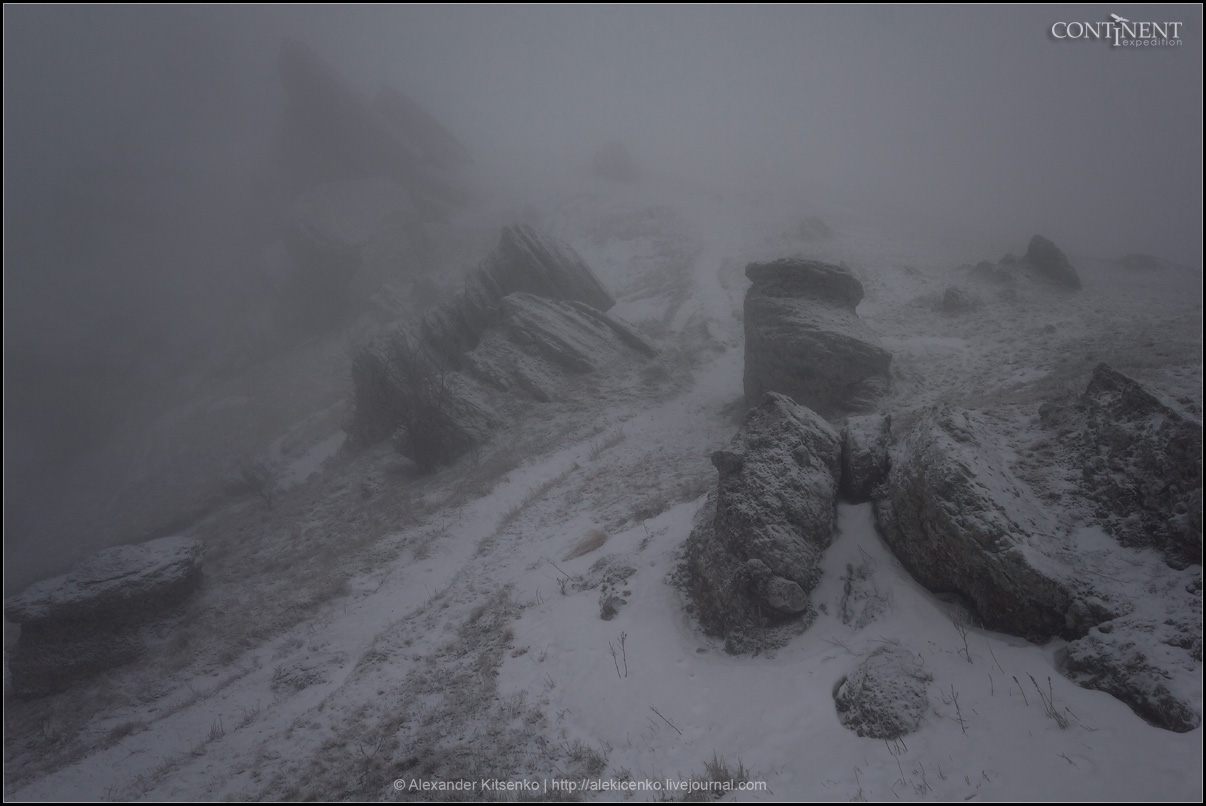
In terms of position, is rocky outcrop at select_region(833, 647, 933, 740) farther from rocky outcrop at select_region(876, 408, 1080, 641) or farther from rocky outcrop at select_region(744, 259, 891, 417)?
rocky outcrop at select_region(744, 259, 891, 417)

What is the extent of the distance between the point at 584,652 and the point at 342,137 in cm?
7674

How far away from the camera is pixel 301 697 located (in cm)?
949

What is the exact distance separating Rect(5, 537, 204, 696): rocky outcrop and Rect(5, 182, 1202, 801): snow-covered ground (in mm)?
885

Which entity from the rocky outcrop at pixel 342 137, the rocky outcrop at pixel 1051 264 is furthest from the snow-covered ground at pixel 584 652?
the rocky outcrop at pixel 342 137

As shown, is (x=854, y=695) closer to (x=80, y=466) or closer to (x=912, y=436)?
(x=912, y=436)

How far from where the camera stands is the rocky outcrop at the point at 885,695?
5082 millimetres

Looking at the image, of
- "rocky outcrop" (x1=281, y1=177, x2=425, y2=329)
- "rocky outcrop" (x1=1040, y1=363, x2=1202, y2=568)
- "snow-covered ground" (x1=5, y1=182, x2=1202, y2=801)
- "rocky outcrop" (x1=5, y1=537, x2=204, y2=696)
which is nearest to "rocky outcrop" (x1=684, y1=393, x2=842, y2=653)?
"snow-covered ground" (x1=5, y1=182, x2=1202, y2=801)

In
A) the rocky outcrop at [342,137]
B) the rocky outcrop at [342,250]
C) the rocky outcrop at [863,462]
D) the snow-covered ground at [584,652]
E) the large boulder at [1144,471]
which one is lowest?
the snow-covered ground at [584,652]

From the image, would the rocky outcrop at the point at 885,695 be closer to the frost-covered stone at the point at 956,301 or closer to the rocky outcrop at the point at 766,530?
the rocky outcrop at the point at 766,530

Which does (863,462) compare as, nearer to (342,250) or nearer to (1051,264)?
(1051,264)

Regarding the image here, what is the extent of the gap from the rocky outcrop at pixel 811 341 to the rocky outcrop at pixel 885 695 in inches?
486

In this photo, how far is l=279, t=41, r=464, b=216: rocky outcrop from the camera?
59.9 meters

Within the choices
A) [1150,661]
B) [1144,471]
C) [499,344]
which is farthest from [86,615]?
[1144,471]

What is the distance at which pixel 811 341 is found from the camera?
16984 millimetres
